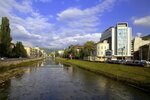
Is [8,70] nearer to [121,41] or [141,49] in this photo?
[141,49]

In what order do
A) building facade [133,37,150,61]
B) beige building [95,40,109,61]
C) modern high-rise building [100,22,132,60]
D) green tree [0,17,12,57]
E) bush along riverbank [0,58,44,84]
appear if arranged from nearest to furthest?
bush along riverbank [0,58,44,84] < green tree [0,17,12,57] < building facade [133,37,150,61] < modern high-rise building [100,22,132,60] < beige building [95,40,109,61]

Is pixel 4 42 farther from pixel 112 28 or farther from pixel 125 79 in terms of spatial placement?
pixel 112 28

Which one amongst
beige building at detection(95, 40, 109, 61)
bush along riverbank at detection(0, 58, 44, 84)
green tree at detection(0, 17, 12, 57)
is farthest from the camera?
beige building at detection(95, 40, 109, 61)

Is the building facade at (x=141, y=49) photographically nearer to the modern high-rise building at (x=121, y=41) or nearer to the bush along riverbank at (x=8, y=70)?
the modern high-rise building at (x=121, y=41)

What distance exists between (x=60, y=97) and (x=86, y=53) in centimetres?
14066

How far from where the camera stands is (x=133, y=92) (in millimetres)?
31438

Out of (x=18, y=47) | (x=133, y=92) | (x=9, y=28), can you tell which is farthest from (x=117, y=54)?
(x=133, y=92)

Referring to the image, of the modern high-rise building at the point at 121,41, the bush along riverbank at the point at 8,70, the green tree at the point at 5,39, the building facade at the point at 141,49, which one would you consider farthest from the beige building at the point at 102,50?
the bush along riverbank at the point at 8,70

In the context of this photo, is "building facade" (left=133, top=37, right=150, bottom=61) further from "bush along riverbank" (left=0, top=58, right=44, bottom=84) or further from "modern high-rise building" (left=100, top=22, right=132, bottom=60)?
"bush along riverbank" (left=0, top=58, right=44, bottom=84)

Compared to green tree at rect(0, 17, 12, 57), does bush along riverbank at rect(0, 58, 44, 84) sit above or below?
below

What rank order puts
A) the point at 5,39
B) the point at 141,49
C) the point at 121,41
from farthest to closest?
the point at 121,41
the point at 141,49
the point at 5,39

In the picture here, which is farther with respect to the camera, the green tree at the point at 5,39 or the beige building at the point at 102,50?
the beige building at the point at 102,50

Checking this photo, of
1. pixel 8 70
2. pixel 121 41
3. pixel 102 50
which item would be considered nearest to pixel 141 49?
pixel 121 41

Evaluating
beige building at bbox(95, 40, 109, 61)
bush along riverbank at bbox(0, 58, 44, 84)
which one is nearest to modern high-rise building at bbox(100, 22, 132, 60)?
beige building at bbox(95, 40, 109, 61)
